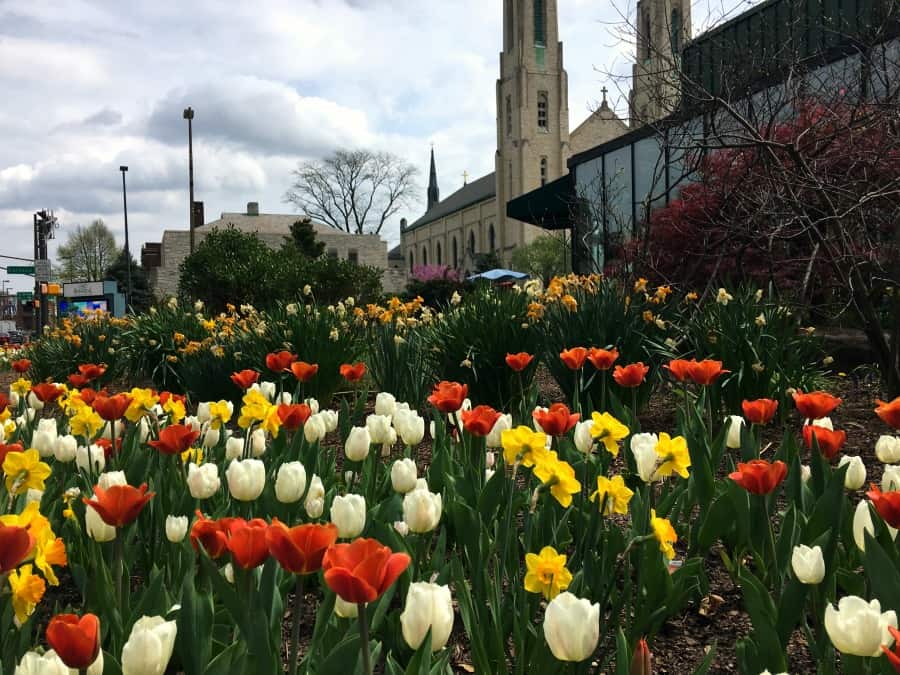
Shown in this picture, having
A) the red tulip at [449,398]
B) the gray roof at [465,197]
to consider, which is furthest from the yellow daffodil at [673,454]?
the gray roof at [465,197]

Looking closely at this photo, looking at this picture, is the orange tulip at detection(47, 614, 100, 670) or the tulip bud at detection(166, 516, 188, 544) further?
the tulip bud at detection(166, 516, 188, 544)

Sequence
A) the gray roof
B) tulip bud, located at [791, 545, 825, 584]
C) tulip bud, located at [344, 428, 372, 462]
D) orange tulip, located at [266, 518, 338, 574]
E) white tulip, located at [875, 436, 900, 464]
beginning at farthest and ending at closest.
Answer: the gray roof, tulip bud, located at [344, 428, 372, 462], white tulip, located at [875, 436, 900, 464], tulip bud, located at [791, 545, 825, 584], orange tulip, located at [266, 518, 338, 574]

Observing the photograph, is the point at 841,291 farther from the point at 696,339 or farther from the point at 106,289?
the point at 106,289

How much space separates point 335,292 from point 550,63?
122ft

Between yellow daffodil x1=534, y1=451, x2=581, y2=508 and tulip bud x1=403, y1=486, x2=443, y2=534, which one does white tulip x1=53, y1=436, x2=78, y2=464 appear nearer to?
tulip bud x1=403, y1=486, x2=443, y2=534

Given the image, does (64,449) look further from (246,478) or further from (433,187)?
(433,187)

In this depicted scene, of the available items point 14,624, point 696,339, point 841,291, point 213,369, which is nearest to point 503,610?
point 14,624

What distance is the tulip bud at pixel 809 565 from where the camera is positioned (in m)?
1.51

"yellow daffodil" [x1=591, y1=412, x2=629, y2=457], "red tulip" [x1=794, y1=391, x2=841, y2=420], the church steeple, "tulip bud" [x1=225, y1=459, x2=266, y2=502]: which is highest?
the church steeple

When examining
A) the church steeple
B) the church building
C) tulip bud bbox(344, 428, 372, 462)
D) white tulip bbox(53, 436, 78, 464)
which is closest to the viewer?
tulip bud bbox(344, 428, 372, 462)

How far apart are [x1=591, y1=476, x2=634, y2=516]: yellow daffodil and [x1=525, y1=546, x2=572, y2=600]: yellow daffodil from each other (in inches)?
15.5

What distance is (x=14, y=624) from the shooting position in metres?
1.64

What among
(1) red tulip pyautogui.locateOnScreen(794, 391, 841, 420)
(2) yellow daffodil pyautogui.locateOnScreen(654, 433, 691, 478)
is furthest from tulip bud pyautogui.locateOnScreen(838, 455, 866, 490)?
(2) yellow daffodil pyautogui.locateOnScreen(654, 433, 691, 478)

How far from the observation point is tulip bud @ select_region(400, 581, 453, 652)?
1.27 m
